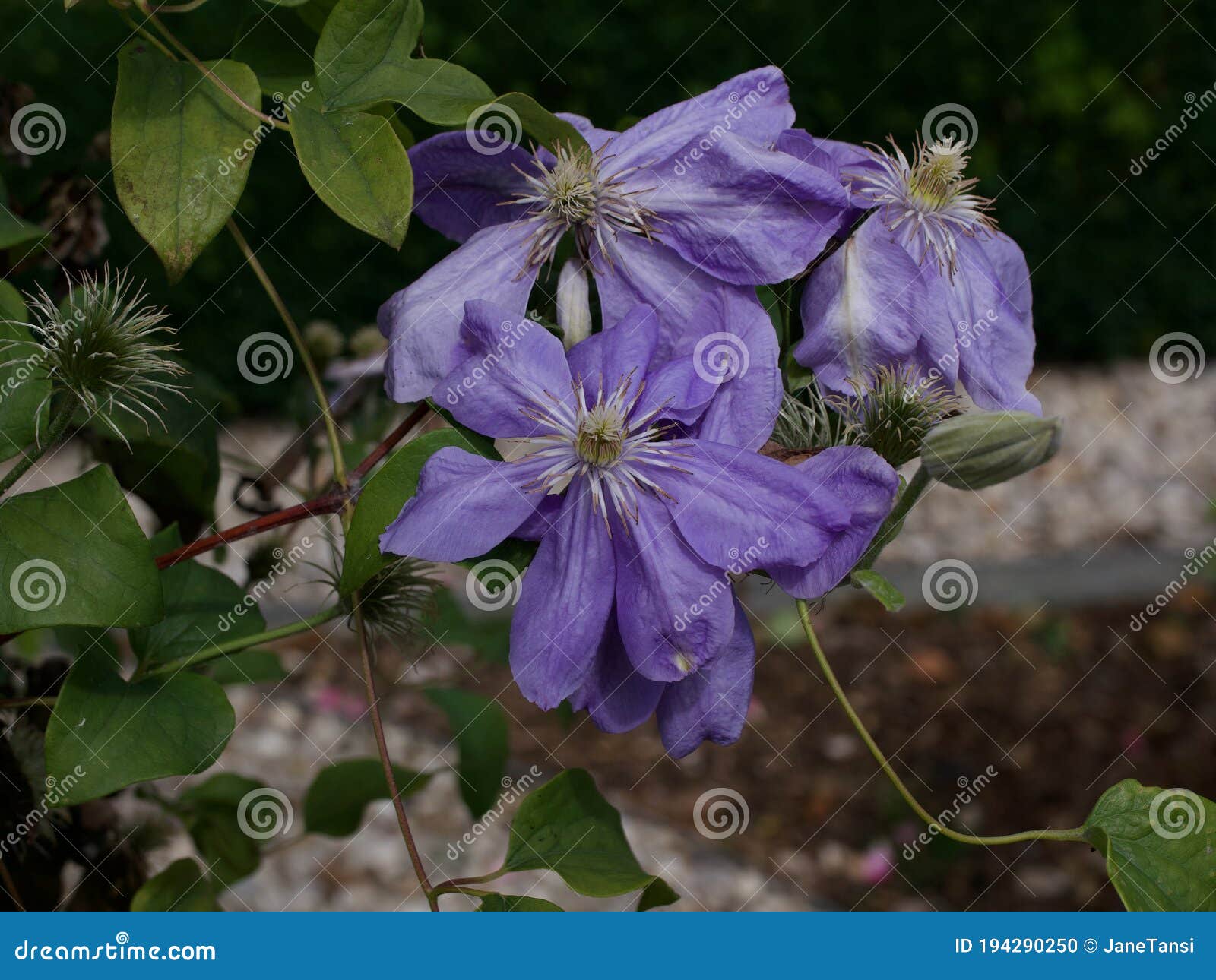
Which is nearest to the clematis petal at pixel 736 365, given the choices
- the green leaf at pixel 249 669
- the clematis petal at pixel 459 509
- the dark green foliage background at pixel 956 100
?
the clematis petal at pixel 459 509

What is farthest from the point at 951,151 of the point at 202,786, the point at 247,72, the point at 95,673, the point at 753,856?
the point at 753,856

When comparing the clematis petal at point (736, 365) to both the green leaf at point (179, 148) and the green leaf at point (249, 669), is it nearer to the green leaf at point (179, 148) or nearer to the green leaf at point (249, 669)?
the green leaf at point (179, 148)

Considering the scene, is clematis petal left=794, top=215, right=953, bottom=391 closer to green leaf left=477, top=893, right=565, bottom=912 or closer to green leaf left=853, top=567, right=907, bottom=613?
green leaf left=853, top=567, right=907, bottom=613

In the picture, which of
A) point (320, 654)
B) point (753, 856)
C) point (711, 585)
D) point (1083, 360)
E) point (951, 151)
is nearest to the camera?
point (711, 585)

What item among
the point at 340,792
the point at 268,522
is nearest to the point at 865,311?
the point at 268,522

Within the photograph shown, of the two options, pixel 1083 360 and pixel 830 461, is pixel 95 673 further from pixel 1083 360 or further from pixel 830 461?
pixel 1083 360
